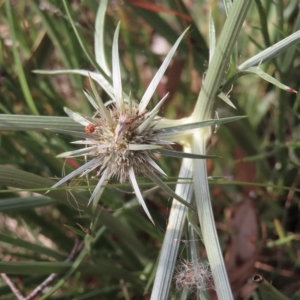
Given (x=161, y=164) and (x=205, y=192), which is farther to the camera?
(x=161, y=164)

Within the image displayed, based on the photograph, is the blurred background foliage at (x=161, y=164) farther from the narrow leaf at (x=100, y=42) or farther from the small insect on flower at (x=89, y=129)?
the small insect on flower at (x=89, y=129)

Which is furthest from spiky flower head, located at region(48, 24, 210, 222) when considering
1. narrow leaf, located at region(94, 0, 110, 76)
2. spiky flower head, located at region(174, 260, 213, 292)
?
narrow leaf, located at region(94, 0, 110, 76)

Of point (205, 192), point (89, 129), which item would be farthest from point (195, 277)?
point (89, 129)

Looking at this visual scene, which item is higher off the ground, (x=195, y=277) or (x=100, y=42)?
(x=100, y=42)

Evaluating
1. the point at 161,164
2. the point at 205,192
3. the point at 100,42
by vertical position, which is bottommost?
the point at 161,164

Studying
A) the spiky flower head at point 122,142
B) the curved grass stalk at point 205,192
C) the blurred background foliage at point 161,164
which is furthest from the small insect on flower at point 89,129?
the blurred background foliage at point 161,164

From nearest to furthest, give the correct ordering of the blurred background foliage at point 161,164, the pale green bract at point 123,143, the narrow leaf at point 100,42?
1. the pale green bract at point 123,143
2. the narrow leaf at point 100,42
3. the blurred background foliage at point 161,164

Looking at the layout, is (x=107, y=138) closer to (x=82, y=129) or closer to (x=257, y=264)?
(x=82, y=129)

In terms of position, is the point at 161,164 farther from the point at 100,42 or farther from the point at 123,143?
the point at 123,143

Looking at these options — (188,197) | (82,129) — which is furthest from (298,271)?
(82,129)

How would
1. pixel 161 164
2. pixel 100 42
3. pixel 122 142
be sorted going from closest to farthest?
1. pixel 122 142
2. pixel 100 42
3. pixel 161 164

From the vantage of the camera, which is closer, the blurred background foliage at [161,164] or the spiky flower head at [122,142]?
the spiky flower head at [122,142]

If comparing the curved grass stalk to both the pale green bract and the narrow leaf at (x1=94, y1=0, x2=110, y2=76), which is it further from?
the narrow leaf at (x1=94, y1=0, x2=110, y2=76)
